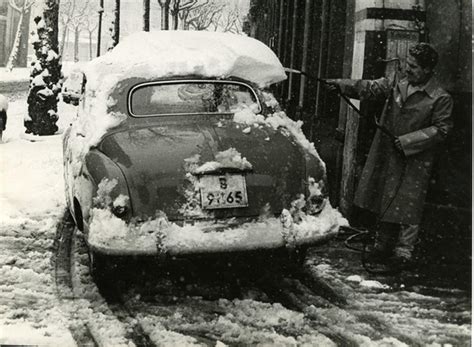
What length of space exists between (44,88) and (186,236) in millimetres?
10016

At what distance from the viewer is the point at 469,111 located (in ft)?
17.1

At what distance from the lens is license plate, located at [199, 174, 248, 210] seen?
437 centimetres

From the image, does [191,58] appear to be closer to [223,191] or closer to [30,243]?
[223,191]

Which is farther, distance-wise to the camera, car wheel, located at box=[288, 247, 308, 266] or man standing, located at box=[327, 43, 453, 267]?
man standing, located at box=[327, 43, 453, 267]

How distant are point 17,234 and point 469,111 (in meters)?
4.21

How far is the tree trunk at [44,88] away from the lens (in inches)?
515

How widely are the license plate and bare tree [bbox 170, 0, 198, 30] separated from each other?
2335cm

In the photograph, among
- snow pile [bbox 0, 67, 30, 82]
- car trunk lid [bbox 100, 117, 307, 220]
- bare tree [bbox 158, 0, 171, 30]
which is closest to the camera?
car trunk lid [bbox 100, 117, 307, 220]

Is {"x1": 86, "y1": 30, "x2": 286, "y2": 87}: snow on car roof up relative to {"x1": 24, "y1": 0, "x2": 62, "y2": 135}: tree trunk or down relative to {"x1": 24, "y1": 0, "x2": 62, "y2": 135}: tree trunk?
up

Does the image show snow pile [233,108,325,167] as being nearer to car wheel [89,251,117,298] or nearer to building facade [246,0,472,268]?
building facade [246,0,472,268]

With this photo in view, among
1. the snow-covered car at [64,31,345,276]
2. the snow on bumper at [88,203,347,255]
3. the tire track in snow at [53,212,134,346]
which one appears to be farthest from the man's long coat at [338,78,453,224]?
the tire track in snow at [53,212,134,346]

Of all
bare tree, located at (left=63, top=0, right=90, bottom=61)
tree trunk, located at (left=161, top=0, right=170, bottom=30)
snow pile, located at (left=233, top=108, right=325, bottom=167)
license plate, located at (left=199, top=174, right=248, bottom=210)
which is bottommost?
license plate, located at (left=199, top=174, right=248, bottom=210)

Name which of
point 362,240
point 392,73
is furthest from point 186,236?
point 392,73

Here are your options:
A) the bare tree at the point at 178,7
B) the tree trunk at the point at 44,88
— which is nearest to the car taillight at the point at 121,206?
the tree trunk at the point at 44,88
